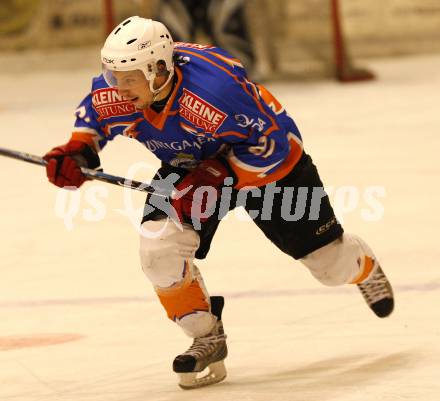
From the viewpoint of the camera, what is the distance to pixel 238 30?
1005 centimetres

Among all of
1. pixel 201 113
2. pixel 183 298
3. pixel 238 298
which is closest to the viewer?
pixel 201 113

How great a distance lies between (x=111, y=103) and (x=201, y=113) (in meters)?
0.32

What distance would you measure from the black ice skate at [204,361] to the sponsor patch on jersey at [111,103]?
2.38 feet

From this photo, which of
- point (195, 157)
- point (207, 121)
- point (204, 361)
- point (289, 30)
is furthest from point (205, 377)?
point (289, 30)

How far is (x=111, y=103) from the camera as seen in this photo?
3.73m

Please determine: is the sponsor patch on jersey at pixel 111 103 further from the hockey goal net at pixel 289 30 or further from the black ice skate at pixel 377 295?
the hockey goal net at pixel 289 30

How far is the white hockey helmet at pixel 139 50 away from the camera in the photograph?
3.56 m

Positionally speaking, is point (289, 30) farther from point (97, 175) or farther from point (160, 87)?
point (160, 87)

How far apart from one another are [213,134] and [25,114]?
6.16m

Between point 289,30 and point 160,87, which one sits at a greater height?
point 160,87

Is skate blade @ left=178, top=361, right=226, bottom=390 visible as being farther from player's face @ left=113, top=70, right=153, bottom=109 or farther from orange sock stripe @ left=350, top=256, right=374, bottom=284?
player's face @ left=113, top=70, right=153, bottom=109

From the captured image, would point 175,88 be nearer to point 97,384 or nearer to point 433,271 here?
point 97,384

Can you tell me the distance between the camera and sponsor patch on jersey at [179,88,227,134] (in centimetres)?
355

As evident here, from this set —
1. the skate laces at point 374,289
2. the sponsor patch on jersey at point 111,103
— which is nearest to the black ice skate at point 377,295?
the skate laces at point 374,289
